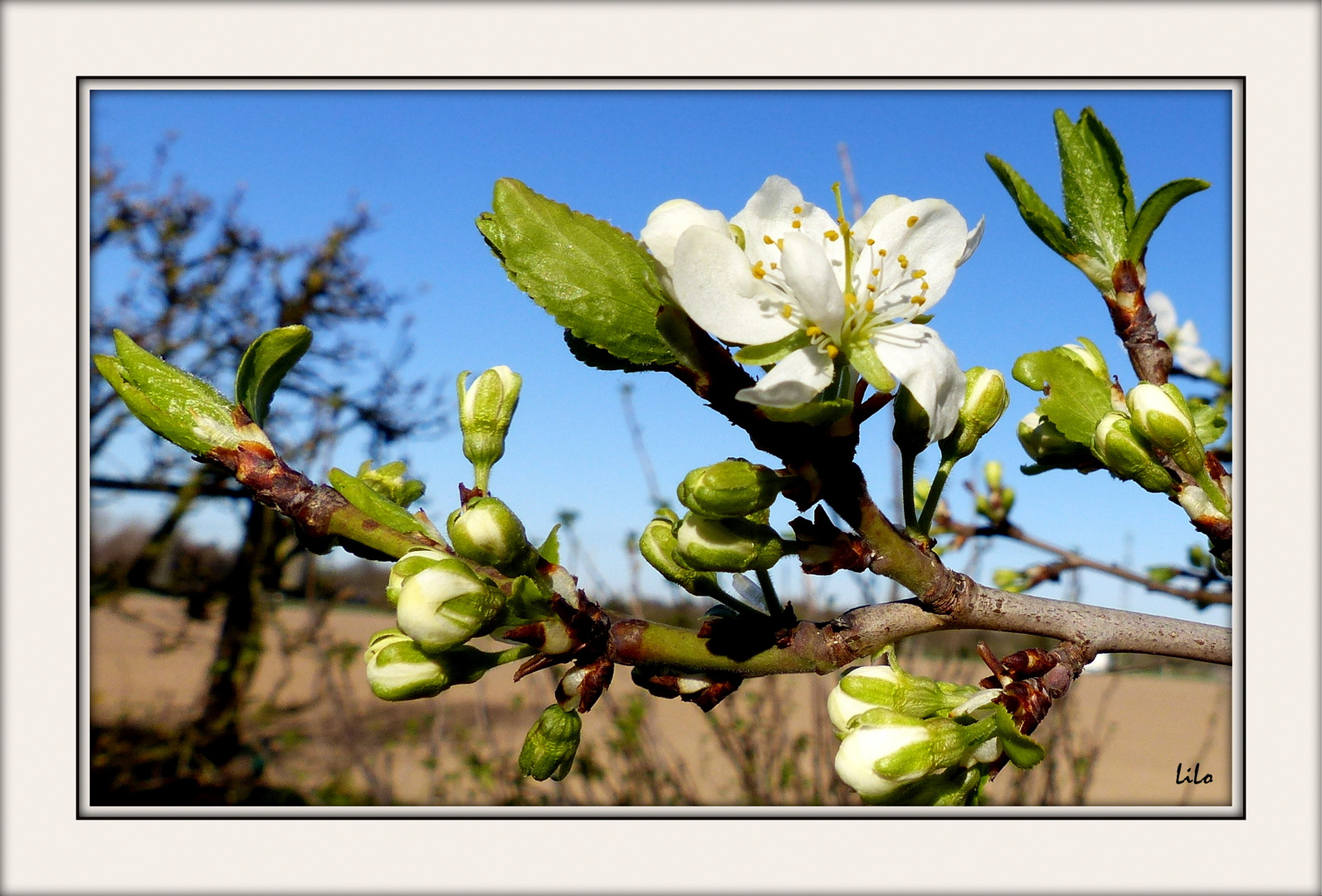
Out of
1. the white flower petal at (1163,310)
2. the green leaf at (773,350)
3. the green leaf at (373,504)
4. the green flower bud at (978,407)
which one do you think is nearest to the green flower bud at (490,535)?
→ the green leaf at (373,504)

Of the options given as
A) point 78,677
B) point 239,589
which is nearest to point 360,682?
point 239,589

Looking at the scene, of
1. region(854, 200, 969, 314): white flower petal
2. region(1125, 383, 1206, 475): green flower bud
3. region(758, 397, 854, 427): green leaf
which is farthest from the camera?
region(1125, 383, 1206, 475): green flower bud

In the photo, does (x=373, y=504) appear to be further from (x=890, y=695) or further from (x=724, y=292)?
(x=890, y=695)

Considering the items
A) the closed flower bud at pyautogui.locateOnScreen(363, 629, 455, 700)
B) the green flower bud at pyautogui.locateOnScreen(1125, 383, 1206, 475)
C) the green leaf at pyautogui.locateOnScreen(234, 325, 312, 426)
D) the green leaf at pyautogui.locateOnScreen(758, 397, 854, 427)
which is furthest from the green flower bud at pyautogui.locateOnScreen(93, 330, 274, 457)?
the green flower bud at pyautogui.locateOnScreen(1125, 383, 1206, 475)

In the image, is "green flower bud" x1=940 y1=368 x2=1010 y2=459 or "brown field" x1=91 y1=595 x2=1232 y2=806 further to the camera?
"brown field" x1=91 y1=595 x2=1232 y2=806

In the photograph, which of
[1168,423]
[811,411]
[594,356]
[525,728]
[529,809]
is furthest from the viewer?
[525,728]

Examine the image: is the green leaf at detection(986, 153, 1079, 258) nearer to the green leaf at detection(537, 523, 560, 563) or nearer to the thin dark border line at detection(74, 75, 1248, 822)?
the thin dark border line at detection(74, 75, 1248, 822)

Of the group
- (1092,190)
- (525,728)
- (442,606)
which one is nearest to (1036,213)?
(1092,190)
